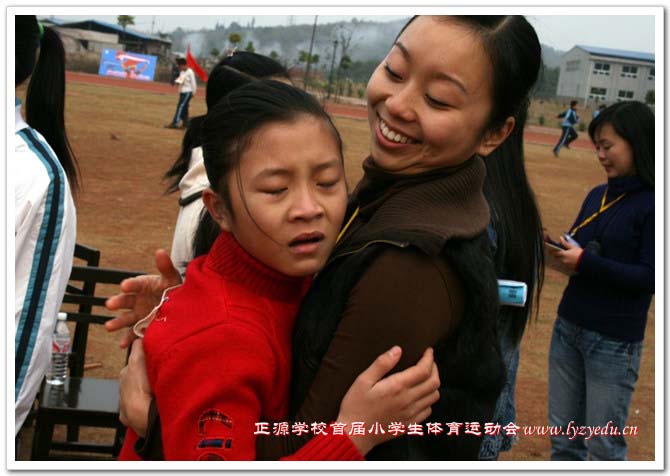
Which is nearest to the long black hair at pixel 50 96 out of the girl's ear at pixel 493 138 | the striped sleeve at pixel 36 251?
the striped sleeve at pixel 36 251

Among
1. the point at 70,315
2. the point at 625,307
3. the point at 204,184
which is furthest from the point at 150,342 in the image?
the point at 625,307

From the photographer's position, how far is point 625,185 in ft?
10.5

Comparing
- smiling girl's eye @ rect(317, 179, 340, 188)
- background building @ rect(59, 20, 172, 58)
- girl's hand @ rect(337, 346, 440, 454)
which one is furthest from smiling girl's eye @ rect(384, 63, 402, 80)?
background building @ rect(59, 20, 172, 58)

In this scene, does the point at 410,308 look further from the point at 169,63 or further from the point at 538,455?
the point at 169,63

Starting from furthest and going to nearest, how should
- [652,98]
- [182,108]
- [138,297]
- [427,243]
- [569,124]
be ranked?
[569,124] < [182,108] < [652,98] < [138,297] < [427,243]

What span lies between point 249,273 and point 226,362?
0.18m

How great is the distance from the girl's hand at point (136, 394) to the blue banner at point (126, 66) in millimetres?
32225

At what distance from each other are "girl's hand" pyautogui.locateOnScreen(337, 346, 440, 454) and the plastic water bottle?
1.96 m

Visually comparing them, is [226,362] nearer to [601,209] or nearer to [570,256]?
[570,256]

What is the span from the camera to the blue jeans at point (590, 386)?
122 inches

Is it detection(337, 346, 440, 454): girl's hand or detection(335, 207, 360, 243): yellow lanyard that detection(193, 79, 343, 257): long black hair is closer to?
detection(335, 207, 360, 243): yellow lanyard

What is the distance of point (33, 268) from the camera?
75.4 inches

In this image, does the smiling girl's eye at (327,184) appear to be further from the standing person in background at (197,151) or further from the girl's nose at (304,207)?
the standing person in background at (197,151)

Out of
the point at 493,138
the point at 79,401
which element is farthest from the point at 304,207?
the point at 79,401
